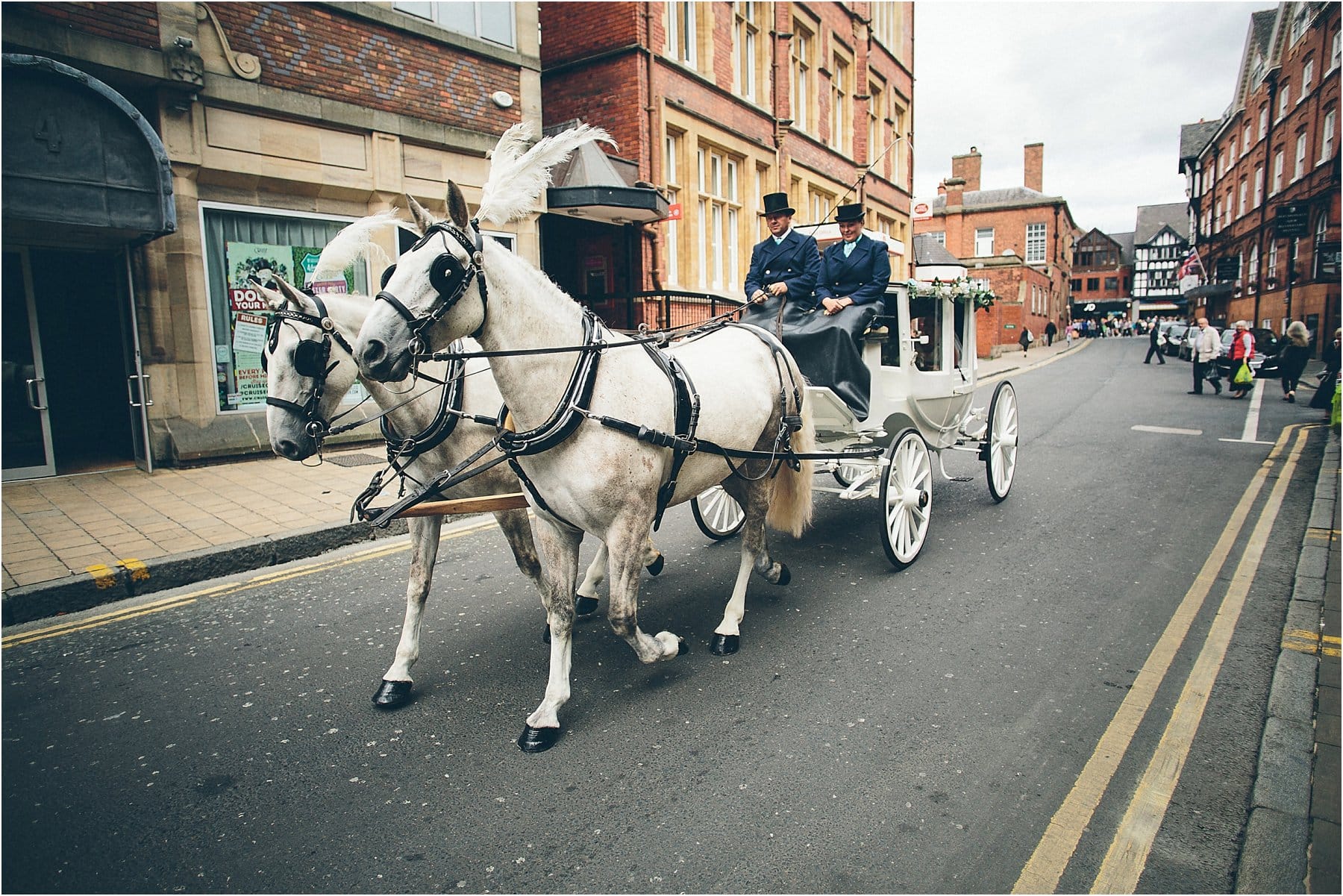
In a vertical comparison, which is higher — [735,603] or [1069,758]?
[735,603]

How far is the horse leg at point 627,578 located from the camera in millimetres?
3377

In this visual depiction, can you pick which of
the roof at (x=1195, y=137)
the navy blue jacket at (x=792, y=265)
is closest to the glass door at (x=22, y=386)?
the navy blue jacket at (x=792, y=265)

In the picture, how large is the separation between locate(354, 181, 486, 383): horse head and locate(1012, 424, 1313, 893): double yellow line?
2.85m

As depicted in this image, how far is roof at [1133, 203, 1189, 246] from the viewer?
265 feet

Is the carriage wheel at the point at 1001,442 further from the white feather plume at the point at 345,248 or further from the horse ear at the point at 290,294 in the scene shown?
the horse ear at the point at 290,294

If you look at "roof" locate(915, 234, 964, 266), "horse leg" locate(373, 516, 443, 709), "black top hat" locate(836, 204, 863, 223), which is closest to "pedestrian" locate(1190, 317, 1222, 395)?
"roof" locate(915, 234, 964, 266)

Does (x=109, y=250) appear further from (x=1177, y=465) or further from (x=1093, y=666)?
(x=1177, y=465)

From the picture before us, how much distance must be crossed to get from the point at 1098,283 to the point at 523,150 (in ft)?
336

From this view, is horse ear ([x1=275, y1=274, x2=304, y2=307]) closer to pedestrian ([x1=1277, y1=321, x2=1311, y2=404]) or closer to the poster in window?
the poster in window

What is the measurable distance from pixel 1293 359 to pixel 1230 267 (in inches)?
1110

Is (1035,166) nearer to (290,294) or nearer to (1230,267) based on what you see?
(1230,267)

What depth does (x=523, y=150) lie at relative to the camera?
3312 millimetres

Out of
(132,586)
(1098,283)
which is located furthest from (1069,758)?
(1098,283)

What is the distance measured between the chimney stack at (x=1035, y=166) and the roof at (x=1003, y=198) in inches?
22.4
